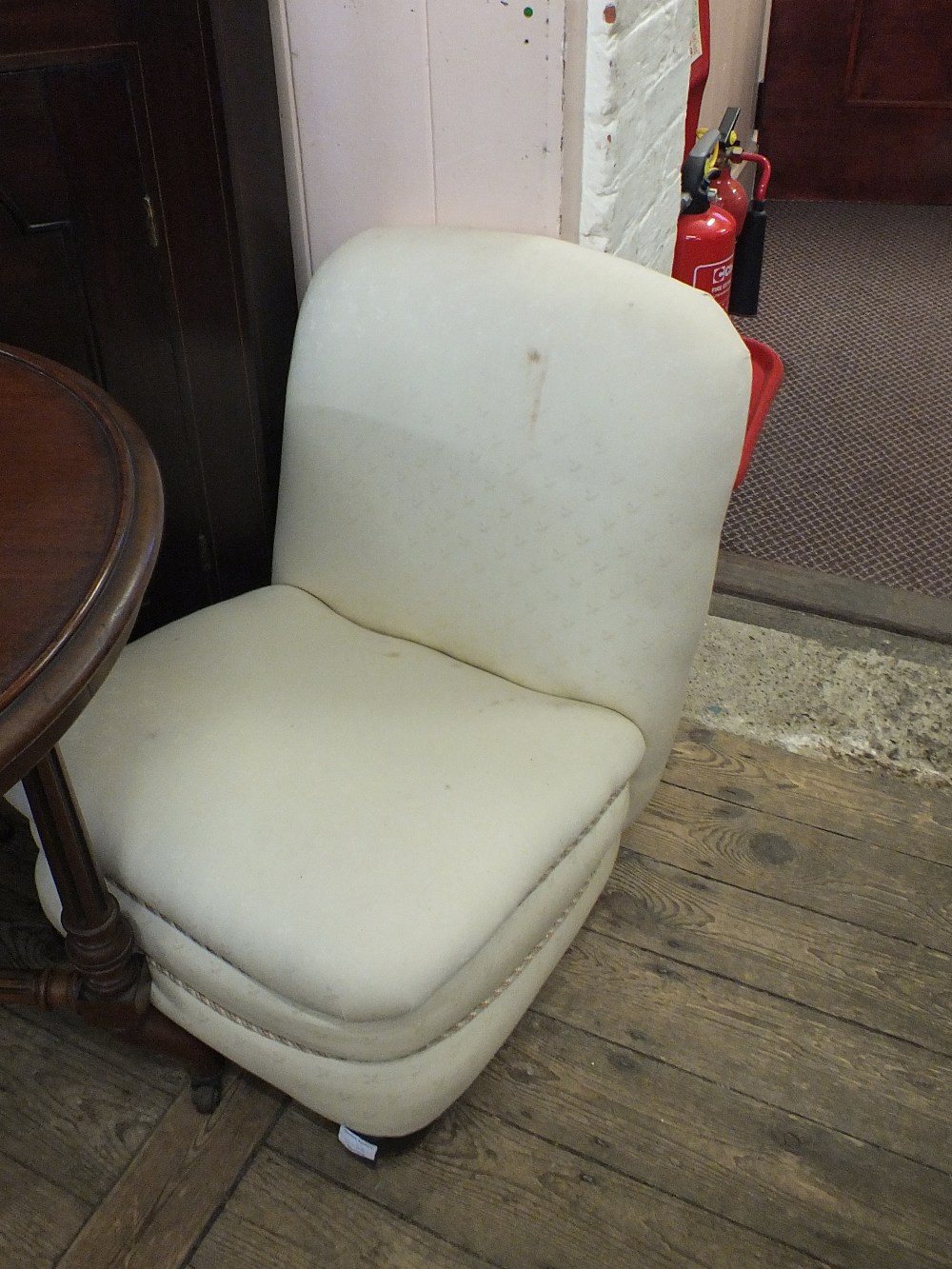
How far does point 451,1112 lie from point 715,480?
713 mm

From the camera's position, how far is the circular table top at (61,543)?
28.8 inches

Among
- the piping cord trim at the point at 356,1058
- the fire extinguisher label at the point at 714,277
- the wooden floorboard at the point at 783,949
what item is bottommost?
the wooden floorboard at the point at 783,949

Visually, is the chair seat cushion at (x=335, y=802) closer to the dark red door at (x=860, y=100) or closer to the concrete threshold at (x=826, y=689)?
the concrete threshold at (x=826, y=689)

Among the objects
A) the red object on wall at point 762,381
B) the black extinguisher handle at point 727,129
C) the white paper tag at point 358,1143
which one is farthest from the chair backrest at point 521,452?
the black extinguisher handle at point 727,129

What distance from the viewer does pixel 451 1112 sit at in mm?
1199

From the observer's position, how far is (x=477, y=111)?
121cm

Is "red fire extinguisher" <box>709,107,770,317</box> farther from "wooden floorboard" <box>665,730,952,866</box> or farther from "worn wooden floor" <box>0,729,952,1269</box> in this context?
"worn wooden floor" <box>0,729,952,1269</box>

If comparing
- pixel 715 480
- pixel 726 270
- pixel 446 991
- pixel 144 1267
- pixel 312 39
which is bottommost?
pixel 144 1267

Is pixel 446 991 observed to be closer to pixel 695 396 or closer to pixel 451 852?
pixel 451 852

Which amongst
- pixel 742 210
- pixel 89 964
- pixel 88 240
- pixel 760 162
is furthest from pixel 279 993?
pixel 760 162

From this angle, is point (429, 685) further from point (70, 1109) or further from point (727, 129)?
point (727, 129)

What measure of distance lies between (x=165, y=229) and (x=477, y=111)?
37 cm

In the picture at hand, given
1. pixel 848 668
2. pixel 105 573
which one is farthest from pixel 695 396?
pixel 848 668

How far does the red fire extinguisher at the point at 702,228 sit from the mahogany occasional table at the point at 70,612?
1273mm
